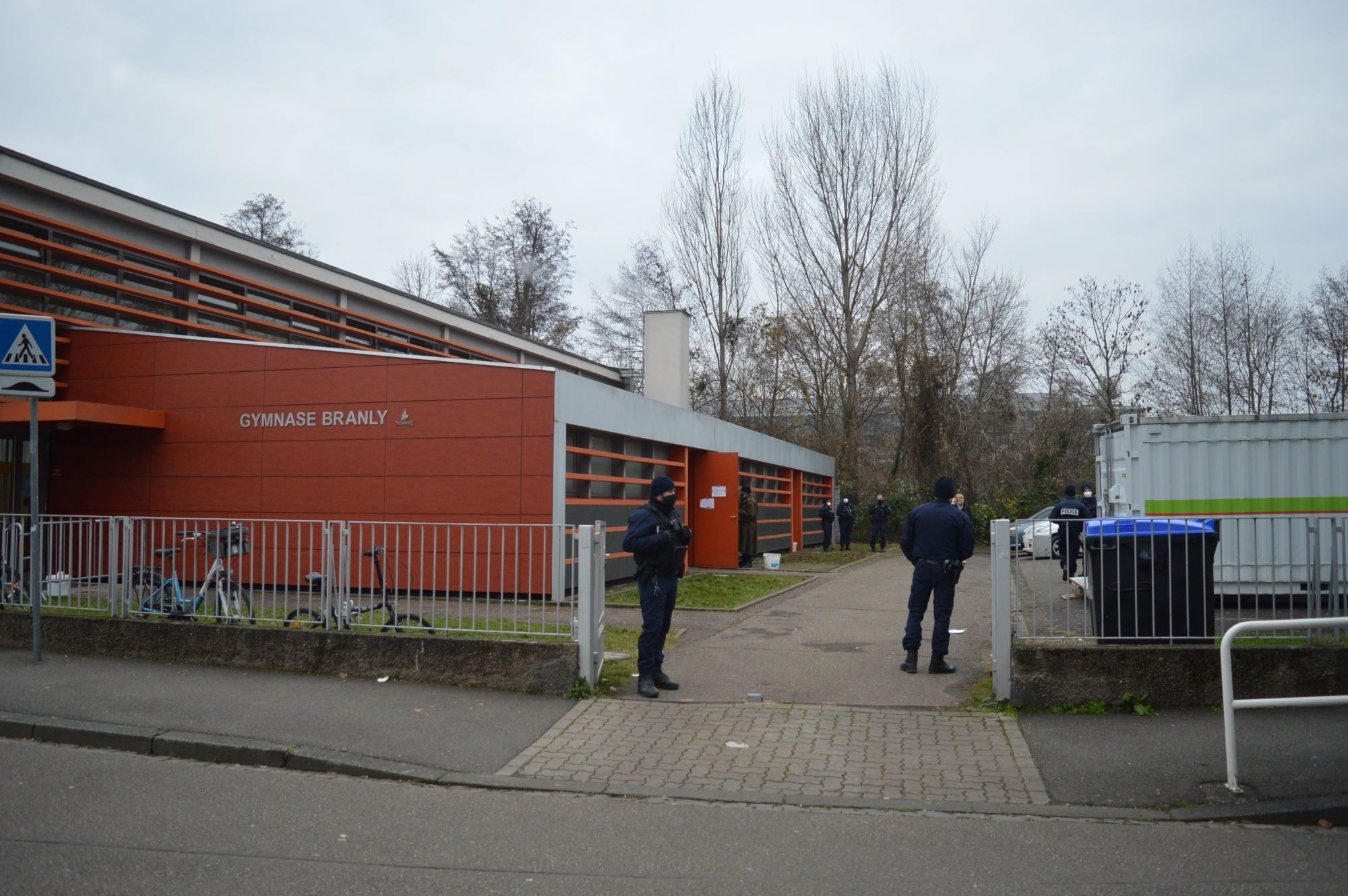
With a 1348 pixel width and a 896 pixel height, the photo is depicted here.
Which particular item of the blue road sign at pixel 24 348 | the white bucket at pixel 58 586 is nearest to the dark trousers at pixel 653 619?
the blue road sign at pixel 24 348

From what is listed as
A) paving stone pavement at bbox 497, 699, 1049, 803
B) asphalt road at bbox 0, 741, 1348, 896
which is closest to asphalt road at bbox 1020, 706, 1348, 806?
paving stone pavement at bbox 497, 699, 1049, 803

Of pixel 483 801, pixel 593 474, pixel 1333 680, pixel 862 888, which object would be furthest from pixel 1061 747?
pixel 593 474

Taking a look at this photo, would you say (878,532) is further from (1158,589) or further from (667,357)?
(1158,589)

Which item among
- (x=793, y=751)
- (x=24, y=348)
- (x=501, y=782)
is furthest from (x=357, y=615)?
(x=793, y=751)

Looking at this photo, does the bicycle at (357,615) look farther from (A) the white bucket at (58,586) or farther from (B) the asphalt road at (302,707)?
(A) the white bucket at (58,586)

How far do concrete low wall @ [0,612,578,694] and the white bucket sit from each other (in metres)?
0.22

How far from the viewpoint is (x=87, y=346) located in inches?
666

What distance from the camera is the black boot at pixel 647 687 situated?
859 cm

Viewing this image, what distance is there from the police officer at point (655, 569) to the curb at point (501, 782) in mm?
2273

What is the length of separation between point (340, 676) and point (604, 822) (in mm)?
4246

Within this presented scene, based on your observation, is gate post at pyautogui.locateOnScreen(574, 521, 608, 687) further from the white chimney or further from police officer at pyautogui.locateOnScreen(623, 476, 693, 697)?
the white chimney

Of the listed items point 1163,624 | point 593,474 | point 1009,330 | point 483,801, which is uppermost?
point 1009,330

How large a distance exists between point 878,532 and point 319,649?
26938mm

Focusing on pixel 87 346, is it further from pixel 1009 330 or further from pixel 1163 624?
pixel 1009 330
